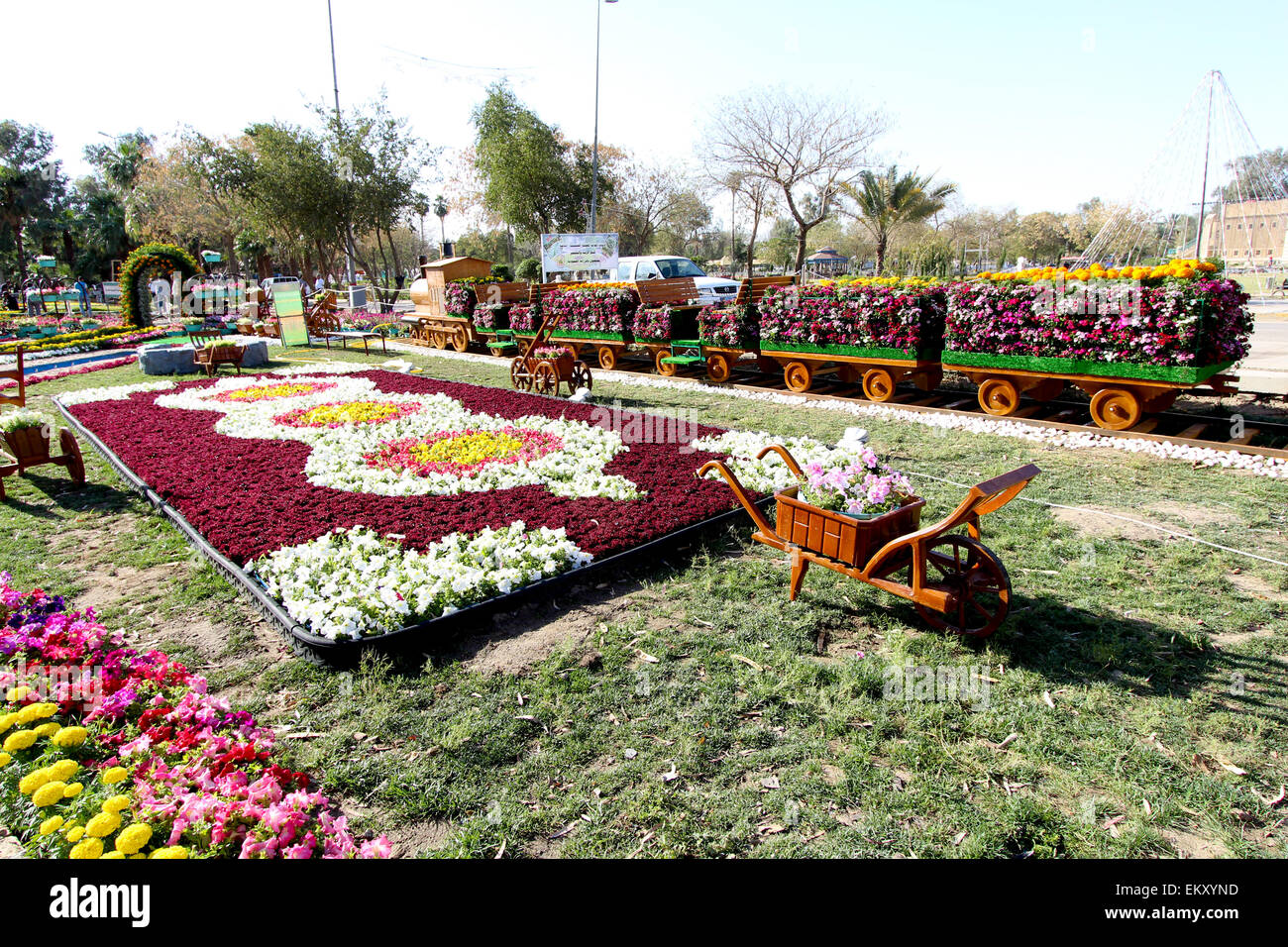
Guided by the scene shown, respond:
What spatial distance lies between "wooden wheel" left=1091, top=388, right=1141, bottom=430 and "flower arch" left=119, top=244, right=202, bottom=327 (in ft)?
83.1

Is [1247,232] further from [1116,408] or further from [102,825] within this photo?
[102,825]

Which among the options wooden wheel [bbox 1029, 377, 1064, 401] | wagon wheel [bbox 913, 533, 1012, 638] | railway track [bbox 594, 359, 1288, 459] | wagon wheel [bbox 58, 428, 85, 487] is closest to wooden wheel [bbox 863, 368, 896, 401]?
railway track [bbox 594, 359, 1288, 459]

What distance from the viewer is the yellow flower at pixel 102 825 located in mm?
2492

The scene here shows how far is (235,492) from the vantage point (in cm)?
652

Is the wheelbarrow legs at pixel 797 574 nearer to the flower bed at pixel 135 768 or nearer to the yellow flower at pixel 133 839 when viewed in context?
the flower bed at pixel 135 768

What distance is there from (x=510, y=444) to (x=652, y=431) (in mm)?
1791

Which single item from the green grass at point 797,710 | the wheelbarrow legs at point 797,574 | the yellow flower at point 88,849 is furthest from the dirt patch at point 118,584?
the wheelbarrow legs at point 797,574

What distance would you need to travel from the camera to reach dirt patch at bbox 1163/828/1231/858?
8.46ft

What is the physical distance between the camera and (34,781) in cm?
278

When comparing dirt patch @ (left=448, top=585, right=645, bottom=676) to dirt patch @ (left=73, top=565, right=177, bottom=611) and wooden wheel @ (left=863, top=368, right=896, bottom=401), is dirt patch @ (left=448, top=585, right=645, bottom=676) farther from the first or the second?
wooden wheel @ (left=863, top=368, right=896, bottom=401)

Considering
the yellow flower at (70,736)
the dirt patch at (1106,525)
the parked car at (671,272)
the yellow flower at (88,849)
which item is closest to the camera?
the yellow flower at (88,849)

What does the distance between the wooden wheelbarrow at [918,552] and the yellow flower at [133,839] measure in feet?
11.2
